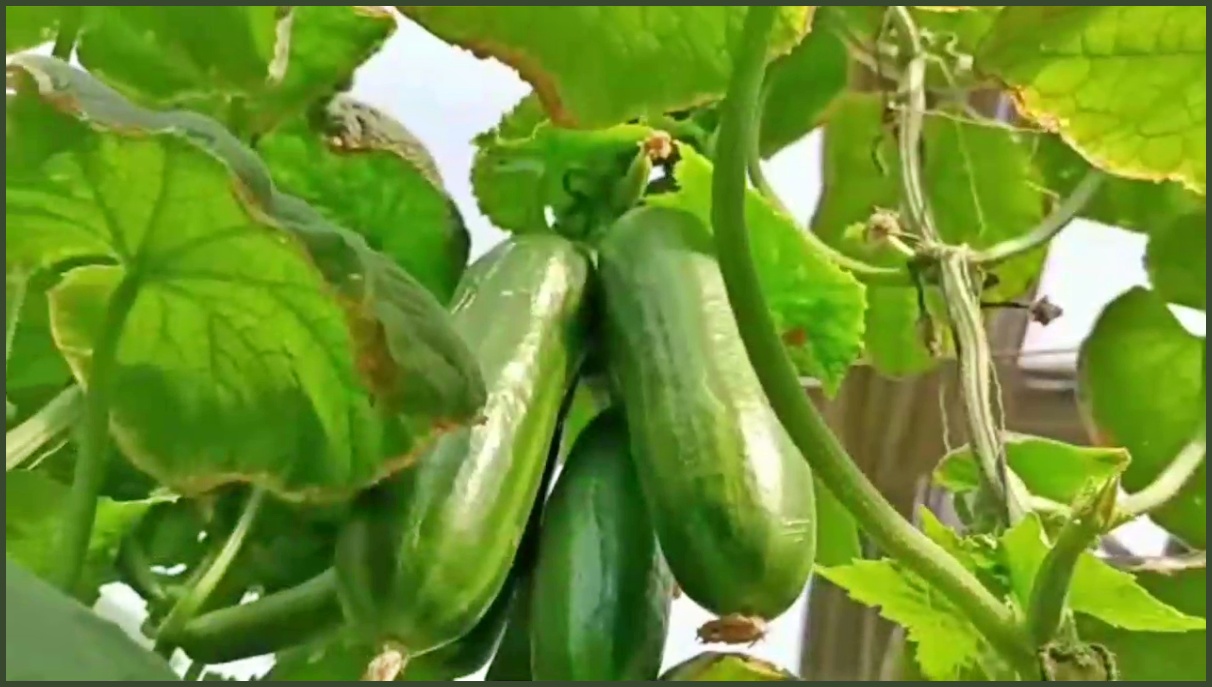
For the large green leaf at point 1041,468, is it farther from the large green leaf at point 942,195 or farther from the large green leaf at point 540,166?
the large green leaf at point 540,166

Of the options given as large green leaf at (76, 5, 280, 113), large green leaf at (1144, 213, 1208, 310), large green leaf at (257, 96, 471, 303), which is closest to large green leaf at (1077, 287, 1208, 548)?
large green leaf at (1144, 213, 1208, 310)

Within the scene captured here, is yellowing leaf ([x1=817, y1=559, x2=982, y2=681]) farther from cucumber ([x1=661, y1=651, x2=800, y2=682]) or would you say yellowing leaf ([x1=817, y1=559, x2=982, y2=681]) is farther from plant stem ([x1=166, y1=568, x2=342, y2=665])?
plant stem ([x1=166, y1=568, x2=342, y2=665])

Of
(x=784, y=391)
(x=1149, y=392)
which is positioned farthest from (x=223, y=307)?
(x=1149, y=392)

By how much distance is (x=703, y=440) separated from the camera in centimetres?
52

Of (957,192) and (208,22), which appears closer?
(208,22)

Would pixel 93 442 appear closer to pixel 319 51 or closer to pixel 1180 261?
pixel 319 51

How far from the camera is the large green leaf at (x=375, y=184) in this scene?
66cm

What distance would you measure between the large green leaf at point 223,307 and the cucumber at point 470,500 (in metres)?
0.02

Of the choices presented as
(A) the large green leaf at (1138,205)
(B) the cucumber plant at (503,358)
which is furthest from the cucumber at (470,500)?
(A) the large green leaf at (1138,205)

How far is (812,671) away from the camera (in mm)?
1373

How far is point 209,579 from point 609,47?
0.22 m

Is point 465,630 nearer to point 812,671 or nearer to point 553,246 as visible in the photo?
point 553,246

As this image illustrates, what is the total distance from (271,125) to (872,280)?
293 millimetres

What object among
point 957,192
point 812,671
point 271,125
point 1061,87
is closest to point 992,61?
point 1061,87
